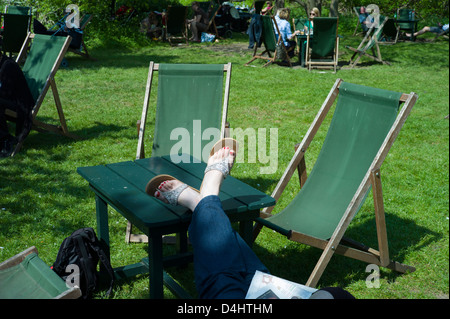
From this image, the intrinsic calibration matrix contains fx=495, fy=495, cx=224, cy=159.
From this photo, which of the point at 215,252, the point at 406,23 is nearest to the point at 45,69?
the point at 215,252

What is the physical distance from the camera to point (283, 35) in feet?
34.9

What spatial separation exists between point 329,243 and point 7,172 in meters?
3.43

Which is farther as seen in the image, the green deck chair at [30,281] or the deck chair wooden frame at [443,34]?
the deck chair wooden frame at [443,34]

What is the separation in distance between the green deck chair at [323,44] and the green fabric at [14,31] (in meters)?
5.68

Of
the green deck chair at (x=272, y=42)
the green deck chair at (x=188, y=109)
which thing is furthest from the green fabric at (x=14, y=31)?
the green deck chair at (x=188, y=109)

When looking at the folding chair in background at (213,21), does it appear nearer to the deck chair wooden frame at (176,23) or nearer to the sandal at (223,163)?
the deck chair wooden frame at (176,23)

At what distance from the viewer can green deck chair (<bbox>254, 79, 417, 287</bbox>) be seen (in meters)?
3.12

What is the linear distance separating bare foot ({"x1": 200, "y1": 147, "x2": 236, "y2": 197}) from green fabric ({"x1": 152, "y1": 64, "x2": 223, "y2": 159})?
122cm

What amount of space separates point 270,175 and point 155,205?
2.55m

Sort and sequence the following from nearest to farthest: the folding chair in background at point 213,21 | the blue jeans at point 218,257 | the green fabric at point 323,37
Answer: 1. the blue jeans at point 218,257
2. the green fabric at point 323,37
3. the folding chair in background at point 213,21

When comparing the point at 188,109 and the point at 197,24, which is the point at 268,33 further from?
the point at 188,109

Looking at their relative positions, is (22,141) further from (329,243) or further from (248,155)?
(329,243)

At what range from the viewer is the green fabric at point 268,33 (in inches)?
405
